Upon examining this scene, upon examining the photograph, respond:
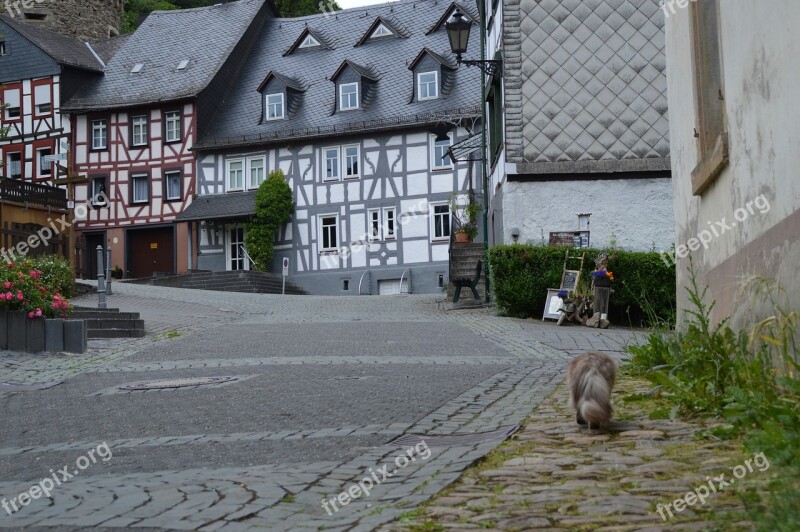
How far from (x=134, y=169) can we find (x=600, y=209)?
27180 millimetres

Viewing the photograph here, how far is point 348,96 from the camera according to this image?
141 ft

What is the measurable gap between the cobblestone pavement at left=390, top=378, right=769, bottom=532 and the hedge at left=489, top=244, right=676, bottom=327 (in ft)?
42.3

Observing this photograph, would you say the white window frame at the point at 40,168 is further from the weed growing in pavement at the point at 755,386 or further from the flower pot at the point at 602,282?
the weed growing in pavement at the point at 755,386

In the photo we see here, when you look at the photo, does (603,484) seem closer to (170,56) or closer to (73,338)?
(73,338)

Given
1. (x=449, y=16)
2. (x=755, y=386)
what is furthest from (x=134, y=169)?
(x=755, y=386)

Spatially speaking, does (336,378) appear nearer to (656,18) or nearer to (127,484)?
(127,484)

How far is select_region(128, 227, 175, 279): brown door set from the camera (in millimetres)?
44688

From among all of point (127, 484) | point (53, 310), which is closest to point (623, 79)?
point (53, 310)

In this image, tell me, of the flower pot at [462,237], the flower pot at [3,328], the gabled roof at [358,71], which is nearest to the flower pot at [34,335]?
the flower pot at [3,328]

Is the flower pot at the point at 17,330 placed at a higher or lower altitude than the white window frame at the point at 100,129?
lower

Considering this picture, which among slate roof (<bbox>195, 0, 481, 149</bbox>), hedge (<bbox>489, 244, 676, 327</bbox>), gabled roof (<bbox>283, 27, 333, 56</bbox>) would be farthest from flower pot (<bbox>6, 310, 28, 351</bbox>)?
gabled roof (<bbox>283, 27, 333, 56</bbox>)

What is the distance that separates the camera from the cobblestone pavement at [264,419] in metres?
5.43

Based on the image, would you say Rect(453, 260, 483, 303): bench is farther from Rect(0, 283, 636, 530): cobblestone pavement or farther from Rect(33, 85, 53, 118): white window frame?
Rect(33, 85, 53, 118): white window frame

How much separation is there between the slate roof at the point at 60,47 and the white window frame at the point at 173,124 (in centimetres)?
485
